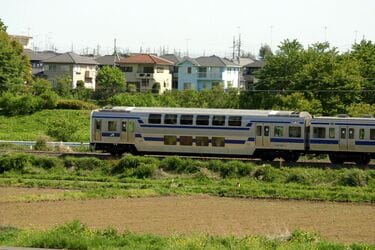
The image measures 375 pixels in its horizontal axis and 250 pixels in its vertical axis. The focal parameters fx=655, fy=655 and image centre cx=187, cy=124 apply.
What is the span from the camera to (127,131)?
31422 mm

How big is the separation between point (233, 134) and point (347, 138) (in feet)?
16.9

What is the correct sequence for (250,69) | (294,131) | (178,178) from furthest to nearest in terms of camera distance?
(250,69) < (294,131) < (178,178)

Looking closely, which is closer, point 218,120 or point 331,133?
point 331,133

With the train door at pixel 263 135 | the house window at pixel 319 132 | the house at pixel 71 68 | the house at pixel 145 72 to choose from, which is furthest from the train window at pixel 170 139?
the house at pixel 71 68

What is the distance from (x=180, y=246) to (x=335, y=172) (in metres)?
16.3

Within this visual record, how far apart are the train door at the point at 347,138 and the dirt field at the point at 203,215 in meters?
6.97

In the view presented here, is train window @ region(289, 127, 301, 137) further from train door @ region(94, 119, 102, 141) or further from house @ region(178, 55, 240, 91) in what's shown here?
house @ region(178, 55, 240, 91)

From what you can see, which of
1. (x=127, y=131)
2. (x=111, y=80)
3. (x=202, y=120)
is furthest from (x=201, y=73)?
(x=202, y=120)

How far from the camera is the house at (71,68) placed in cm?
7853

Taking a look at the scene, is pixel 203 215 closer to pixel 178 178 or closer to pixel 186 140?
pixel 178 178

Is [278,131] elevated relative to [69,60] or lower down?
lower down

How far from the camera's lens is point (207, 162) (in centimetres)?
2859

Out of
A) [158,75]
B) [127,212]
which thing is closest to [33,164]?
[127,212]

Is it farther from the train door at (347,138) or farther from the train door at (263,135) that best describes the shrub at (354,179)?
the train door at (263,135)
